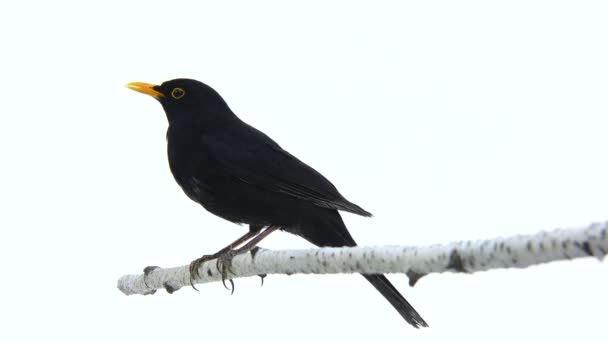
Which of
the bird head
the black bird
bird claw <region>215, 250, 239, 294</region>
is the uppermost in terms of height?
the bird head

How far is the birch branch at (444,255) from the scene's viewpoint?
2.44 m

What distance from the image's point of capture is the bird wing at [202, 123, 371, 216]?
5.04 m

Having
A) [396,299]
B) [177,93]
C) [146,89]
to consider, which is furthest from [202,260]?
[146,89]

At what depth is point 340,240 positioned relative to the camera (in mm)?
5145

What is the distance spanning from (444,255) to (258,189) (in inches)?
94.2

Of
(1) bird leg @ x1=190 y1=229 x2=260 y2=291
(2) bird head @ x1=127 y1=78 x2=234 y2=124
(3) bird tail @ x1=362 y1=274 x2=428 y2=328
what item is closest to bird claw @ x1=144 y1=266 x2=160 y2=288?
(1) bird leg @ x1=190 y1=229 x2=260 y2=291

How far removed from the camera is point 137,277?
207 inches

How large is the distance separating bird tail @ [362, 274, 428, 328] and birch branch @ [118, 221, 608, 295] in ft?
2.88

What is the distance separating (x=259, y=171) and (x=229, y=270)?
0.77 m

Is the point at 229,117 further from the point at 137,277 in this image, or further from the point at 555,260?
the point at 555,260

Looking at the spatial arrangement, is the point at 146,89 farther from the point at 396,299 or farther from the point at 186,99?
the point at 396,299

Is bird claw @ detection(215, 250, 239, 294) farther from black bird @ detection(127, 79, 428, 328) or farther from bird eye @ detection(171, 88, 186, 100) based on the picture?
bird eye @ detection(171, 88, 186, 100)

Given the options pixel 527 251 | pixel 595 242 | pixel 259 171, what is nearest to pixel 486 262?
pixel 527 251

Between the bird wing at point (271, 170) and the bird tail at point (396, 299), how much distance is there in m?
0.47
